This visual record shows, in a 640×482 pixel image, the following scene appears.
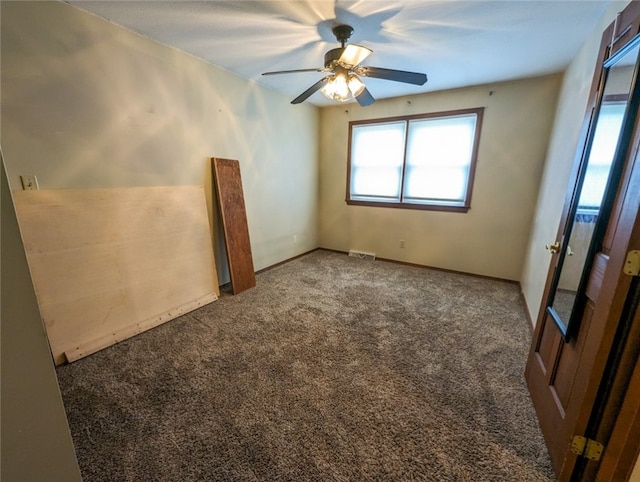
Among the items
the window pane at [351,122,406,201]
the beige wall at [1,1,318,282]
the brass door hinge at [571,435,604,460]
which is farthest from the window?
the brass door hinge at [571,435,604,460]

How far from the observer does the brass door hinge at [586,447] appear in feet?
3.48

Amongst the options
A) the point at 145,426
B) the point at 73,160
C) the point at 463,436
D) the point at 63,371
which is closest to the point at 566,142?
the point at 463,436

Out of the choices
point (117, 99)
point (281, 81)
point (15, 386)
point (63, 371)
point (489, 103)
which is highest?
point (281, 81)

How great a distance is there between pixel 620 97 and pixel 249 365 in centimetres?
253

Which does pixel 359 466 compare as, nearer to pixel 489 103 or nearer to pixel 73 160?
pixel 73 160

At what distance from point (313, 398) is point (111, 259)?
1.94 metres

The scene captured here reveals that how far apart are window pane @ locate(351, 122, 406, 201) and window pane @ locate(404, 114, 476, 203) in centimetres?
18

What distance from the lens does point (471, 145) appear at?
11.3 feet

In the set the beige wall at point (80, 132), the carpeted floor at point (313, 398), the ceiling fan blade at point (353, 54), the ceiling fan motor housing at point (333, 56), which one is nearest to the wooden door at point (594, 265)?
the carpeted floor at point (313, 398)

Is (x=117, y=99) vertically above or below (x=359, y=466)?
above

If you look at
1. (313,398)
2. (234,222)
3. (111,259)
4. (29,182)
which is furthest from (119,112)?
(313,398)

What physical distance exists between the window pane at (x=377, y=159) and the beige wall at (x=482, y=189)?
177mm

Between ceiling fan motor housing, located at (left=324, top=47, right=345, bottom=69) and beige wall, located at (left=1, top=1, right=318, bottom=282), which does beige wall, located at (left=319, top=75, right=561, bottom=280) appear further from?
ceiling fan motor housing, located at (left=324, top=47, right=345, bottom=69)

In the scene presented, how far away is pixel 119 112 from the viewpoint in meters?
2.19
